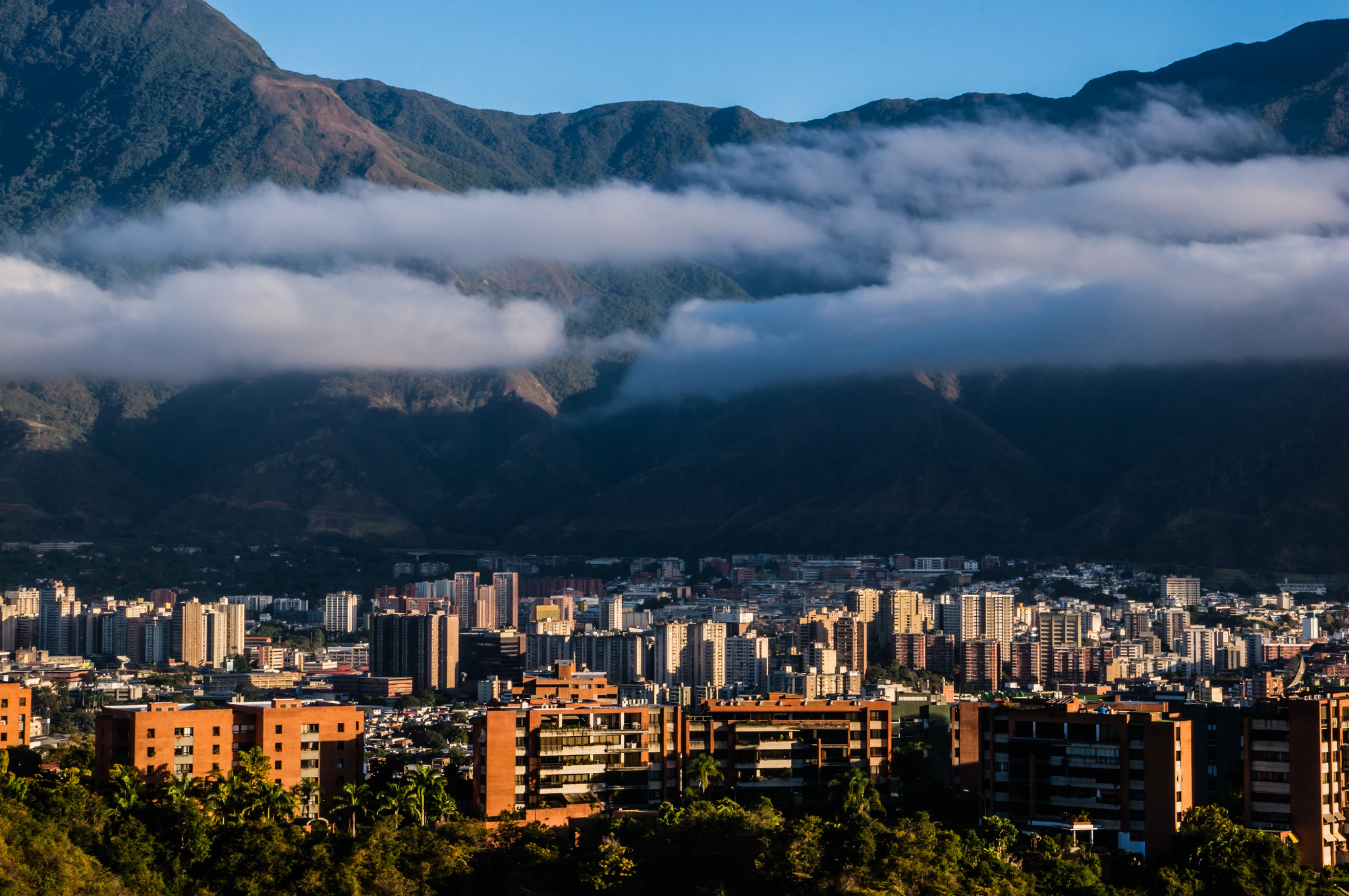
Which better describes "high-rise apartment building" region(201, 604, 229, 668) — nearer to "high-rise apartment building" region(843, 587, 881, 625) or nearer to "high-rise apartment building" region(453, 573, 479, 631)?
"high-rise apartment building" region(453, 573, 479, 631)

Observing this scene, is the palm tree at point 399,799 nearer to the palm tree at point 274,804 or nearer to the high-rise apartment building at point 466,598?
the palm tree at point 274,804

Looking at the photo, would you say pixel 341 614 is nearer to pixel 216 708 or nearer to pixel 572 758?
pixel 216 708

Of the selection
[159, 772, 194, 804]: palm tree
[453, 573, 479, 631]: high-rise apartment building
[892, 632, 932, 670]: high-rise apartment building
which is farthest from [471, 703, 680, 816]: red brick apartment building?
[453, 573, 479, 631]: high-rise apartment building

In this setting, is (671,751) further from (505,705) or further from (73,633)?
(73,633)

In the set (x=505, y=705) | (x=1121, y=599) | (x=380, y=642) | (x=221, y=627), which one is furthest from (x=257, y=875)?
(x=1121, y=599)

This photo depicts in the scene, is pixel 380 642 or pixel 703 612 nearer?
pixel 380 642

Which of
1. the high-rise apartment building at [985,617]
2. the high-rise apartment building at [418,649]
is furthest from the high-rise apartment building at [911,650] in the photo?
the high-rise apartment building at [418,649]

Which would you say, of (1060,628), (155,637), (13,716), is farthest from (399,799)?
(1060,628)
